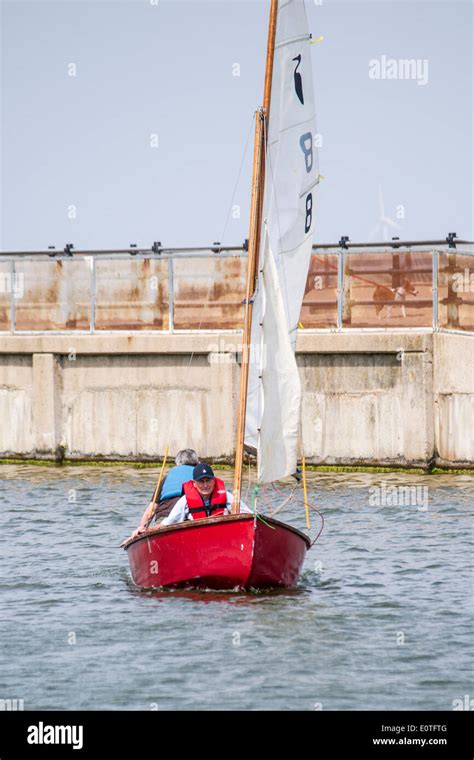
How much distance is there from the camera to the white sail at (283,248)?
17.5 metres

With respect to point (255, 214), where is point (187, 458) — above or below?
below

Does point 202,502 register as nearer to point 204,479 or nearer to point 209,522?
point 204,479

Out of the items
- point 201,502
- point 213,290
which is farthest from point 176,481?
point 213,290

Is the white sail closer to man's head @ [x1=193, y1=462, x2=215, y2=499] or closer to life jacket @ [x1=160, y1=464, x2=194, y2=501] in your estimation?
man's head @ [x1=193, y1=462, x2=215, y2=499]

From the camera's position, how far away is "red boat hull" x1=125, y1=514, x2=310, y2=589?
16.8 m

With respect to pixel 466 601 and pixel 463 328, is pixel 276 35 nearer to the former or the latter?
pixel 466 601

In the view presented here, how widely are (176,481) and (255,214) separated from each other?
147 inches

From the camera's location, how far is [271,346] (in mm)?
17609

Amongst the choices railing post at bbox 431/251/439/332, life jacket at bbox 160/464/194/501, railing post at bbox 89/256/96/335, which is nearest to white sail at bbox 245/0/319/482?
life jacket at bbox 160/464/194/501

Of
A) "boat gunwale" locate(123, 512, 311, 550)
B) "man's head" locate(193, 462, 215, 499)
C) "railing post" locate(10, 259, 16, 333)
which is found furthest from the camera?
"railing post" locate(10, 259, 16, 333)

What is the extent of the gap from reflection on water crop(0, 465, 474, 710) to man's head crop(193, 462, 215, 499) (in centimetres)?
130

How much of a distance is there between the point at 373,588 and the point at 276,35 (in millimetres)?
7472

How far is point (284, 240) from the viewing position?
1877 centimetres
